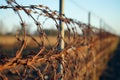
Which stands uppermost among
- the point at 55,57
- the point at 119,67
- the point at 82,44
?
the point at 55,57

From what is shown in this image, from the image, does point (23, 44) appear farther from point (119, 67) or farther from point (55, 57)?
point (119, 67)

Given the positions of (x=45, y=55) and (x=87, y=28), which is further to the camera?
(x=87, y=28)

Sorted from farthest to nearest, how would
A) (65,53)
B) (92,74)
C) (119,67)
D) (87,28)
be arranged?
(119,67)
(92,74)
(87,28)
(65,53)

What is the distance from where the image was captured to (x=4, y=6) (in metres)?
2.45

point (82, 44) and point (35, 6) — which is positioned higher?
point (35, 6)

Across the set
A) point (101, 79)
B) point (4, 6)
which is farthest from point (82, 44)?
point (101, 79)

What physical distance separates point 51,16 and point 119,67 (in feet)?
36.4

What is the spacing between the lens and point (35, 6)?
8.95 ft

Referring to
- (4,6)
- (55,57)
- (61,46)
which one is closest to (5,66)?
(4,6)

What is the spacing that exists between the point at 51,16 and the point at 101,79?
748 centimetres

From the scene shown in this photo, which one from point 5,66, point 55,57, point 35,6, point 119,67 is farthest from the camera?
point 119,67

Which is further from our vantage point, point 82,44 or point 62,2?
point 82,44

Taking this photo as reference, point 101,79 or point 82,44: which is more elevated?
point 82,44

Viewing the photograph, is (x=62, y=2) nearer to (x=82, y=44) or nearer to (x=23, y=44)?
(x=82, y=44)
